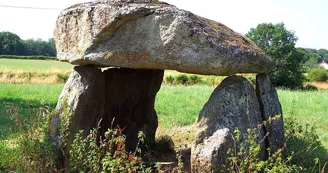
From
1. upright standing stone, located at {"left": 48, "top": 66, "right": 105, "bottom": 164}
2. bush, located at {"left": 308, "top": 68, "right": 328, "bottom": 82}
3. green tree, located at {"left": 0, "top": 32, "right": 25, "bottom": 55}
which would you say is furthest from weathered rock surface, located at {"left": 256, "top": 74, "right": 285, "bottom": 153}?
green tree, located at {"left": 0, "top": 32, "right": 25, "bottom": 55}

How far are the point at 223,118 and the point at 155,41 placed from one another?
127 centimetres

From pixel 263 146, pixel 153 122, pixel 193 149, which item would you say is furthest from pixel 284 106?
pixel 193 149

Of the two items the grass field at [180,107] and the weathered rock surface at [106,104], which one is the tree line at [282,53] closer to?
the grass field at [180,107]

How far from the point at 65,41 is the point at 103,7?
3.27 ft

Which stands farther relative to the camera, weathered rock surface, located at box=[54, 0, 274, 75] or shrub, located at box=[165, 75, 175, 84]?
shrub, located at box=[165, 75, 175, 84]

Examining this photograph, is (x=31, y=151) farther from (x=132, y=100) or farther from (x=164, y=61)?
(x=132, y=100)

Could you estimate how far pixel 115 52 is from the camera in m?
5.43

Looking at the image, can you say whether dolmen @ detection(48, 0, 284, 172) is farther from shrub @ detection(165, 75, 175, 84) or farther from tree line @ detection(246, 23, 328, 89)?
tree line @ detection(246, 23, 328, 89)

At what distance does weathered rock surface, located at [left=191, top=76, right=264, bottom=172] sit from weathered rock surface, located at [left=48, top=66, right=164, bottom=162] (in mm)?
1058

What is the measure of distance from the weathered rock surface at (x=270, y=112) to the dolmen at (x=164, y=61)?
0.01 metres

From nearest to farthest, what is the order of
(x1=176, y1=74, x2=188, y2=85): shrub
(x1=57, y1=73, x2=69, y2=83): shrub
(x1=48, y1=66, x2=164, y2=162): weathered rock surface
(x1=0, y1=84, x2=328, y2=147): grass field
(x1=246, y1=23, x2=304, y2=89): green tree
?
(x1=48, y1=66, x2=164, y2=162): weathered rock surface < (x1=0, y1=84, x2=328, y2=147): grass field < (x1=57, y1=73, x2=69, y2=83): shrub < (x1=176, y1=74, x2=188, y2=85): shrub < (x1=246, y1=23, x2=304, y2=89): green tree

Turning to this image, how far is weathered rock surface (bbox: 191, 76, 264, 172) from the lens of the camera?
498cm

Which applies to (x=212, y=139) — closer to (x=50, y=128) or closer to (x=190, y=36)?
(x=190, y=36)

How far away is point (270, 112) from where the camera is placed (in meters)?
6.02
